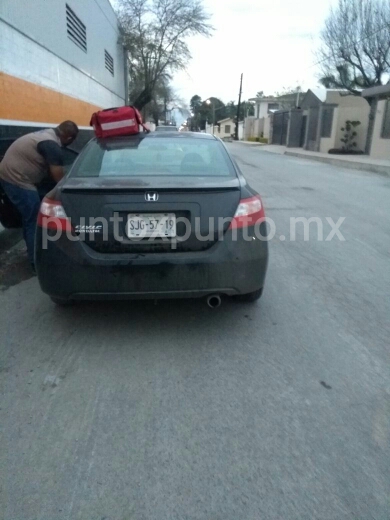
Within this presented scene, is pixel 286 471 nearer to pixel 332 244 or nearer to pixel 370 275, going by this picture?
pixel 370 275

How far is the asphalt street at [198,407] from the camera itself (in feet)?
7.13

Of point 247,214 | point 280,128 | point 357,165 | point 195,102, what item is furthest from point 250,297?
point 195,102

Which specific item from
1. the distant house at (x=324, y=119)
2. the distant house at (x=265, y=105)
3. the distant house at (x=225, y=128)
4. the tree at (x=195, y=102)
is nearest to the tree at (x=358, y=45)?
the distant house at (x=324, y=119)

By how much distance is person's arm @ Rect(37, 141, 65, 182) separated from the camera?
4.61 metres

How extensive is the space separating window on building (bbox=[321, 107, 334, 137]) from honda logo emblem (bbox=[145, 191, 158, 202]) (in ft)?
96.7

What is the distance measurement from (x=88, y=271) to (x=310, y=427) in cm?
172

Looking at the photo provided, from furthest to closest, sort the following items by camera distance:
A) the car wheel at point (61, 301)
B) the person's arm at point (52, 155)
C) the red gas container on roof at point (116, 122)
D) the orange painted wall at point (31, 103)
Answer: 1. the orange painted wall at point (31, 103)
2. the red gas container on roof at point (116, 122)
3. the person's arm at point (52, 155)
4. the car wheel at point (61, 301)

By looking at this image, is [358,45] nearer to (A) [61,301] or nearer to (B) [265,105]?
(A) [61,301]

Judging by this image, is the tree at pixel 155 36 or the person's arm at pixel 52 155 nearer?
the person's arm at pixel 52 155

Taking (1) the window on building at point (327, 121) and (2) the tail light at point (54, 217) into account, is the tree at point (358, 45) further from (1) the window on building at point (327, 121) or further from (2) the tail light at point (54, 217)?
(2) the tail light at point (54, 217)

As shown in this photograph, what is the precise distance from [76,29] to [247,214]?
1277 cm

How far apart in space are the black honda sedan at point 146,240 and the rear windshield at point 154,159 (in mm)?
290

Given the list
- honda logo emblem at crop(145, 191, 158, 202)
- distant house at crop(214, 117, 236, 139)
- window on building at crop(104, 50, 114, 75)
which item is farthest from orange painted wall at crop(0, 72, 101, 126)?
distant house at crop(214, 117, 236, 139)

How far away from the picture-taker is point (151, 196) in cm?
338
